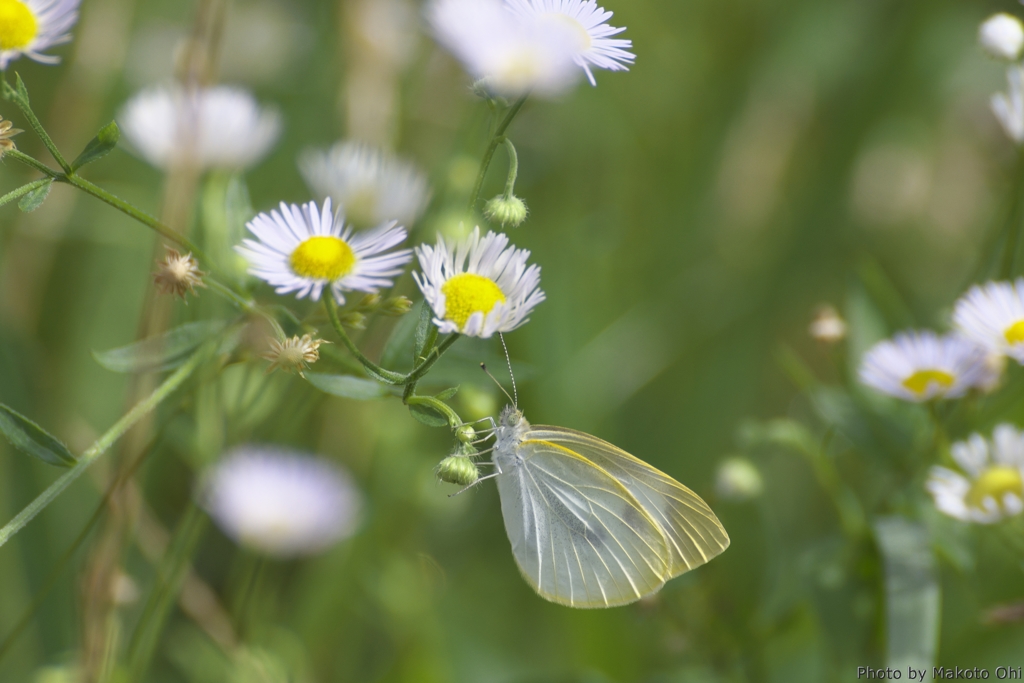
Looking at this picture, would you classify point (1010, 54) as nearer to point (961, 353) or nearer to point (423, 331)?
point (961, 353)

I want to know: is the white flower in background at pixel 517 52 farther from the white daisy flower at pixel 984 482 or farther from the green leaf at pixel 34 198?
the white daisy flower at pixel 984 482

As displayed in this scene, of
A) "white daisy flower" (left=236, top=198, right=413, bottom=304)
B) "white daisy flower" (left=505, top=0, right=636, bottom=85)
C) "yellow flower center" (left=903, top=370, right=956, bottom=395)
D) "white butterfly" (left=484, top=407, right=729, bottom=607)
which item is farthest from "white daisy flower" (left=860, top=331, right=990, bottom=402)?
"white daisy flower" (left=236, top=198, right=413, bottom=304)

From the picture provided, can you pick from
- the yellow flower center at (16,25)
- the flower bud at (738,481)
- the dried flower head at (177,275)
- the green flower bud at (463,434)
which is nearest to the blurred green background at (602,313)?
the flower bud at (738,481)

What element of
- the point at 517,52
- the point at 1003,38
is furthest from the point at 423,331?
the point at 1003,38

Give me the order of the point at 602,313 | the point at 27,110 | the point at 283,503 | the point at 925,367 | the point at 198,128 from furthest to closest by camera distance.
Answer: the point at 602,313 < the point at 283,503 < the point at 198,128 < the point at 925,367 < the point at 27,110

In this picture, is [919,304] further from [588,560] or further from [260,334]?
[260,334]

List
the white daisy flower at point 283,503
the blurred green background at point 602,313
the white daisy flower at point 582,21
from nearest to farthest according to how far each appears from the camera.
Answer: the white daisy flower at point 582,21, the blurred green background at point 602,313, the white daisy flower at point 283,503

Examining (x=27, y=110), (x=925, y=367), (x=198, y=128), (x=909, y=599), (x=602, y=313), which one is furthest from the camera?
(x=602, y=313)
